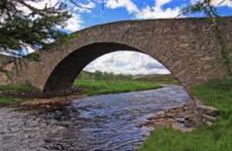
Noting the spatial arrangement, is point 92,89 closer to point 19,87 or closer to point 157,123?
point 19,87

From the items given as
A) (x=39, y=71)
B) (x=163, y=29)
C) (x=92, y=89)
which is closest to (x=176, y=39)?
(x=163, y=29)

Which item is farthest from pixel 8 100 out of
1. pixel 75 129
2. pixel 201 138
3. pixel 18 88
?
pixel 201 138

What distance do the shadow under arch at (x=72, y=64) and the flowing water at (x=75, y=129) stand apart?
888 centimetres

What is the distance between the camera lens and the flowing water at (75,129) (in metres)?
15.6

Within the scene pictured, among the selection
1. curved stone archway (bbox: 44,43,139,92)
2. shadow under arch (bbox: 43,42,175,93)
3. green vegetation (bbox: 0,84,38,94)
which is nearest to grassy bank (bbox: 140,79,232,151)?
shadow under arch (bbox: 43,42,175,93)

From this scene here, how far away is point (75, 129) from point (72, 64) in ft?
71.7

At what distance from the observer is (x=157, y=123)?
2031 centimetres

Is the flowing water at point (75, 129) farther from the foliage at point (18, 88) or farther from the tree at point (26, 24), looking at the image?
the foliage at point (18, 88)

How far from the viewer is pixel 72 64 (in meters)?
41.2

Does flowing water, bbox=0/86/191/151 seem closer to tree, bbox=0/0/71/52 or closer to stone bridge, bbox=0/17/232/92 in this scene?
stone bridge, bbox=0/17/232/92

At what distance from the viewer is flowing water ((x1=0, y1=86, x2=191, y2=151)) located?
15586mm

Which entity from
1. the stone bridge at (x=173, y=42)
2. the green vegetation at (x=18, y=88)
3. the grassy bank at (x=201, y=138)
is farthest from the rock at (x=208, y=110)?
the green vegetation at (x=18, y=88)

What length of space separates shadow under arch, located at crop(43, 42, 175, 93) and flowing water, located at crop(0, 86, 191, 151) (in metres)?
8.88

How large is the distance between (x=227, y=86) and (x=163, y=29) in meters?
9.42
